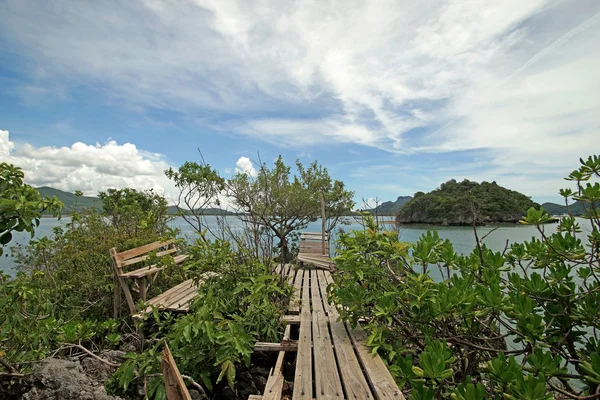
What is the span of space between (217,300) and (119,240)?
13.8 ft

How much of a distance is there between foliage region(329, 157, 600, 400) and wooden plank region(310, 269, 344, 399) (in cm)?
38

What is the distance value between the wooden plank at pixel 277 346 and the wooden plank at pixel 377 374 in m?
0.61

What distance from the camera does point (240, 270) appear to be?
142 inches

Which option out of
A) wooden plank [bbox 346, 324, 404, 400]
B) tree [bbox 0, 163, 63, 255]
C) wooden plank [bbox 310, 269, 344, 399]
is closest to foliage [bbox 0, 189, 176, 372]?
tree [bbox 0, 163, 63, 255]

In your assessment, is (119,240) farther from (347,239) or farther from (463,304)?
(463,304)

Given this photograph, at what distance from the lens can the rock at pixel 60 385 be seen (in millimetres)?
2643

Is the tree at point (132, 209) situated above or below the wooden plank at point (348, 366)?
above

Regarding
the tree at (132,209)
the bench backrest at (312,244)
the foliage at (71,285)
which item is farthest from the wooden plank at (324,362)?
the bench backrest at (312,244)

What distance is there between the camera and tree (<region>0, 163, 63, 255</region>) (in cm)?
156

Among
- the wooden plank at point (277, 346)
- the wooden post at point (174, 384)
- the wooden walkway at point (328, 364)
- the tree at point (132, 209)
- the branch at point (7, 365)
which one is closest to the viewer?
the wooden post at point (174, 384)

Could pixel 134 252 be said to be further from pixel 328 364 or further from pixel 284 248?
pixel 284 248

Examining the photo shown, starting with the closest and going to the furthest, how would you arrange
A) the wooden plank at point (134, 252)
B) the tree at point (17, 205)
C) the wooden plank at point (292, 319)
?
the tree at point (17, 205), the wooden plank at point (292, 319), the wooden plank at point (134, 252)

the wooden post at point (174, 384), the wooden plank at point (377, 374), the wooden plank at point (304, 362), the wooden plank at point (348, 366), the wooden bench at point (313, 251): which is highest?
the wooden post at point (174, 384)

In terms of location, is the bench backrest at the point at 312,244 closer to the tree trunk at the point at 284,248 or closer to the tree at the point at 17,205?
the tree trunk at the point at 284,248
